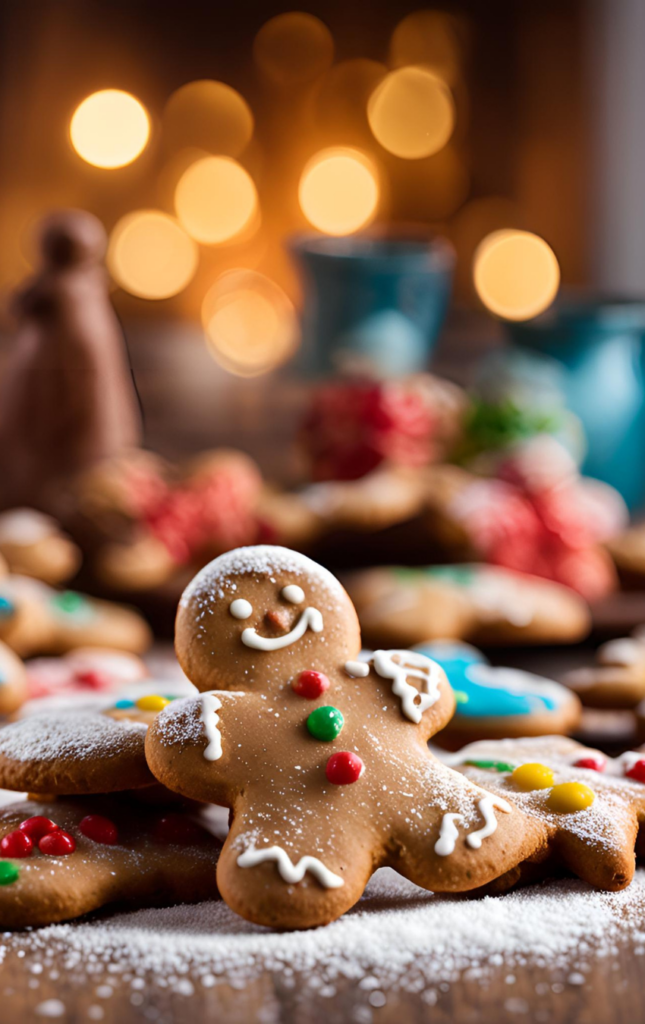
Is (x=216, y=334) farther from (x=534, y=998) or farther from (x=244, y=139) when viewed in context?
(x=534, y=998)

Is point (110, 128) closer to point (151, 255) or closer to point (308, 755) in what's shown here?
point (151, 255)

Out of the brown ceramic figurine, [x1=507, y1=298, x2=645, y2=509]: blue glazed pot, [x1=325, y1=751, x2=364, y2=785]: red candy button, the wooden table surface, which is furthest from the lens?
[x1=507, y1=298, x2=645, y2=509]: blue glazed pot

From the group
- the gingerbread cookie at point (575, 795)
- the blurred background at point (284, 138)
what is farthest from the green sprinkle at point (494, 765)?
the blurred background at point (284, 138)

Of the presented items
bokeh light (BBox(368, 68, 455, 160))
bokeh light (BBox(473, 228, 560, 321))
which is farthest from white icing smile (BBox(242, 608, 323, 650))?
bokeh light (BBox(368, 68, 455, 160))

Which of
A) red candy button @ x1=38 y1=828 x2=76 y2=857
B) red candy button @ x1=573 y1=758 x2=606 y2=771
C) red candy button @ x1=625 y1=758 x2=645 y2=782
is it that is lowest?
red candy button @ x1=625 y1=758 x2=645 y2=782

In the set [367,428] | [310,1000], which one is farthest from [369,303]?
[310,1000]

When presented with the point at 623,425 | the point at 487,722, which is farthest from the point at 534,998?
the point at 623,425

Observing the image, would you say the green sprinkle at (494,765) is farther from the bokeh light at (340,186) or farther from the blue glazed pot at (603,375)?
the bokeh light at (340,186)

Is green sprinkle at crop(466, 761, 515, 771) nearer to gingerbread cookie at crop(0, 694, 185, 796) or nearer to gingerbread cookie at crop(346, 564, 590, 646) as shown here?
gingerbread cookie at crop(0, 694, 185, 796)
